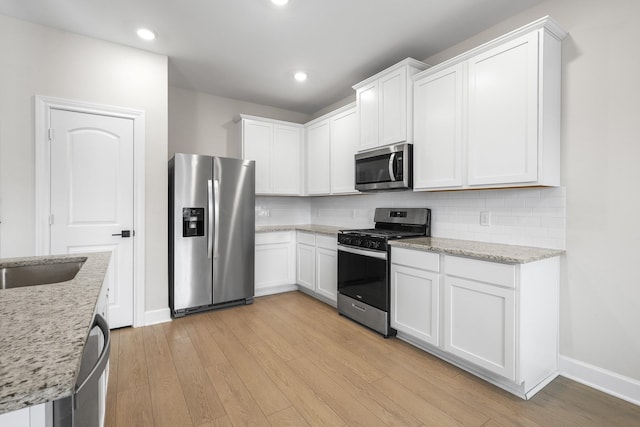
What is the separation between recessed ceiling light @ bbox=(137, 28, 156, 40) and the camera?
270cm

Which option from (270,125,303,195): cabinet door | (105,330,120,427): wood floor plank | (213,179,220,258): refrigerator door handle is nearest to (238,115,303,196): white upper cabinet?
(270,125,303,195): cabinet door

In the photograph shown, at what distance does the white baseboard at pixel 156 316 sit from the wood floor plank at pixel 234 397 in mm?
1197

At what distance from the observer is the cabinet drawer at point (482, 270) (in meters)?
1.93

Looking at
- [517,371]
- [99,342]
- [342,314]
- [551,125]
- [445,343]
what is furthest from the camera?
[342,314]

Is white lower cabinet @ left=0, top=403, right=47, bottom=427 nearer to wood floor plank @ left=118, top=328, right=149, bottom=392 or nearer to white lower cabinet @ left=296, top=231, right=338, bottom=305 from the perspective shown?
wood floor plank @ left=118, top=328, right=149, bottom=392

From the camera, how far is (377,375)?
2.18m

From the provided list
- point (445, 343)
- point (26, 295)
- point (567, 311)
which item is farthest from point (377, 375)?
point (26, 295)

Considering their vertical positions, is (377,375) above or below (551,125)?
below

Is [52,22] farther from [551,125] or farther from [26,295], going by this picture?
[551,125]

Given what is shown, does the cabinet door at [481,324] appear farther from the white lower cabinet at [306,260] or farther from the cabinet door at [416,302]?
A: the white lower cabinet at [306,260]

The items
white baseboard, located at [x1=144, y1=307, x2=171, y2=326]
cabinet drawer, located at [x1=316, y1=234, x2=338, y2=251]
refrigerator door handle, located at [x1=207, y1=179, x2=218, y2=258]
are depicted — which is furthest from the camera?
cabinet drawer, located at [x1=316, y1=234, x2=338, y2=251]

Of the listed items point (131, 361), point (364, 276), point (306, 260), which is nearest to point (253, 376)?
point (131, 361)

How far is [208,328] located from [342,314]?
4.49 feet

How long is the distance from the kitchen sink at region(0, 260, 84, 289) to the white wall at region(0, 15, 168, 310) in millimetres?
1403
